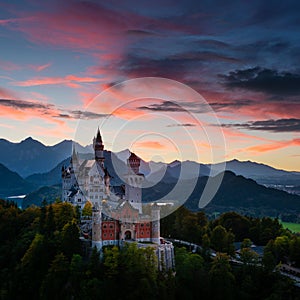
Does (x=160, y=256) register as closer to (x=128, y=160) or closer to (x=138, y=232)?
(x=138, y=232)

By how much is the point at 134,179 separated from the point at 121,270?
17.8 meters

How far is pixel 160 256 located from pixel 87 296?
916 centimetres

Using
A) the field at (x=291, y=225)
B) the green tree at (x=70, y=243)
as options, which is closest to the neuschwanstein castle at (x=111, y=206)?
the green tree at (x=70, y=243)

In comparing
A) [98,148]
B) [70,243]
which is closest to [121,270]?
[70,243]

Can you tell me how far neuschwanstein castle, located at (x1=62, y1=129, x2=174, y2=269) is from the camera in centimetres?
4975

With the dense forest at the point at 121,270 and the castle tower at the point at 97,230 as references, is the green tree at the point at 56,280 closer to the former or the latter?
the dense forest at the point at 121,270

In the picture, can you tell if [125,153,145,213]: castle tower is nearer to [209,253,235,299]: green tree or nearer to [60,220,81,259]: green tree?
[60,220,81,259]: green tree

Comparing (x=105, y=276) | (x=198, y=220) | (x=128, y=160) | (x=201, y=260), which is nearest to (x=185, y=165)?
(x=198, y=220)

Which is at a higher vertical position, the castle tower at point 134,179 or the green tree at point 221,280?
the castle tower at point 134,179

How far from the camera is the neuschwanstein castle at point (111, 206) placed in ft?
163

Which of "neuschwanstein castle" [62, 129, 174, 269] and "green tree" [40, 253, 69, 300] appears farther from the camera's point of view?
"neuschwanstein castle" [62, 129, 174, 269]

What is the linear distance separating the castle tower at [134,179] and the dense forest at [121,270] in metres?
7.45

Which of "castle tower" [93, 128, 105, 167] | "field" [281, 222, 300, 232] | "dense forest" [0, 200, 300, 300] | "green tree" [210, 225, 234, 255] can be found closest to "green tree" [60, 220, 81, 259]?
"dense forest" [0, 200, 300, 300]

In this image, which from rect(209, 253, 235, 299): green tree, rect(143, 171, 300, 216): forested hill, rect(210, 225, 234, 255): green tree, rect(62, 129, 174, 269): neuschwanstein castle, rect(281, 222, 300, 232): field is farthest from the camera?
rect(143, 171, 300, 216): forested hill
